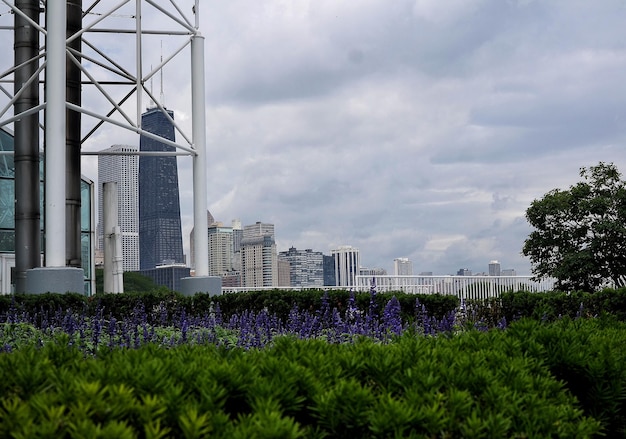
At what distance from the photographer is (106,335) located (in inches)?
305

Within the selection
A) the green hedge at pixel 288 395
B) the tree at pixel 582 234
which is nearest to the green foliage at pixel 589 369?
the green hedge at pixel 288 395

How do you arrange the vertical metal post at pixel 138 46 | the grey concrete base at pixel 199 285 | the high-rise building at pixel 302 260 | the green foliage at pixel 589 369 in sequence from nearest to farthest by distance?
the green foliage at pixel 589 369, the vertical metal post at pixel 138 46, the grey concrete base at pixel 199 285, the high-rise building at pixel 302 260

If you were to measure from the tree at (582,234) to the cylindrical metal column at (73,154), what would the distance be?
14.4m

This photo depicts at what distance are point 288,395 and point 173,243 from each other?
67.9 m

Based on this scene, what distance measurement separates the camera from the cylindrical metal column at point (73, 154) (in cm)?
1246

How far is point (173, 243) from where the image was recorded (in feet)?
226

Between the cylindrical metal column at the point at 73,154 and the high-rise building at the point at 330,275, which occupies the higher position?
the cylindrical metal column at the point at 73,154

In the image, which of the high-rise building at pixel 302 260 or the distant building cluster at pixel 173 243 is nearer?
the distant building cluster at pixel 173 243

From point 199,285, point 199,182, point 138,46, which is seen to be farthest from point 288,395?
point 138,46


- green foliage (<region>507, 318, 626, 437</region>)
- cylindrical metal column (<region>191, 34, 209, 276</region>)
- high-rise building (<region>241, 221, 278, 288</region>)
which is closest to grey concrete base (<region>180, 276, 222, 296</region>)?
cylindrical metal column (<region>191, 34, 209, 276</region>)

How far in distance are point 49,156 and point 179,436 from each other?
9433 millimetres

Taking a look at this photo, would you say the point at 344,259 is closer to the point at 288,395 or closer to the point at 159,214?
the point at 288,395

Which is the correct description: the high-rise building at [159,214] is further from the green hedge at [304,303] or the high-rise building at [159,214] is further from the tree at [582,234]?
the green hedge at [304,303]

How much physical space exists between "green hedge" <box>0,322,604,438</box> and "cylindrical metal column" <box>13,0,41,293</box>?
992 cm
